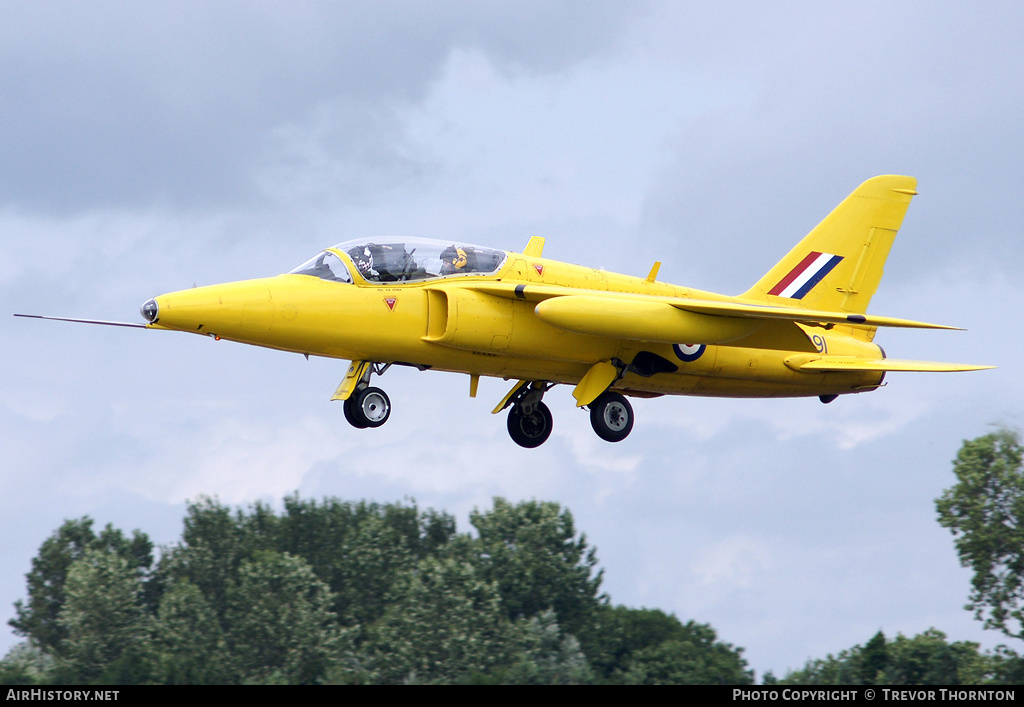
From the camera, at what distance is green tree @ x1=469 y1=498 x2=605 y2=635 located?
63156 millimetres

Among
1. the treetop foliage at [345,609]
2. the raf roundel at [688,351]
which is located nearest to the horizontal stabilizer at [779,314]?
the raf roundel at [688,351]

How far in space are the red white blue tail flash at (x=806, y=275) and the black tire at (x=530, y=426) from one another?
193 inches

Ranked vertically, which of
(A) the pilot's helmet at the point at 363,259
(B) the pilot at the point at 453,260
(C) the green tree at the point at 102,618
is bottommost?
(A) the pilot's helmet at the point at 363,259

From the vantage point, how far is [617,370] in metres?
22.3

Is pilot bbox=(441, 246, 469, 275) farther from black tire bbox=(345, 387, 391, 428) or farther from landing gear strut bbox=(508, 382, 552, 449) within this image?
landing gear strut bbox=(508, 382, 552, 449)

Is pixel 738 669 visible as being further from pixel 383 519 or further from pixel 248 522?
pixel 248 522

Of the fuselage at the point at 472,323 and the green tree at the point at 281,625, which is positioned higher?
the green tree at the point at 281,625

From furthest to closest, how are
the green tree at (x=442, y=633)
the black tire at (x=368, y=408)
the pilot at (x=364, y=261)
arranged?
the green tree at (x=442, y=633) < the black tire at (x=368, y=408) < the pilot at (x=364, y=261)

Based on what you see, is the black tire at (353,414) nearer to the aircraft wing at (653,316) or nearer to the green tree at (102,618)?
the aircraft wing at (653,316)

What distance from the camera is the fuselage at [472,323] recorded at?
1980 cm

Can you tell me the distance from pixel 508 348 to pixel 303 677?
115ft

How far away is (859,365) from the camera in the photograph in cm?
2369

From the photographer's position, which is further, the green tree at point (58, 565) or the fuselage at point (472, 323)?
the green tree at point (58, 565)

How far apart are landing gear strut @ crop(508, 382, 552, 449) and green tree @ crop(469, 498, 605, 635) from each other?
38.6 meters
